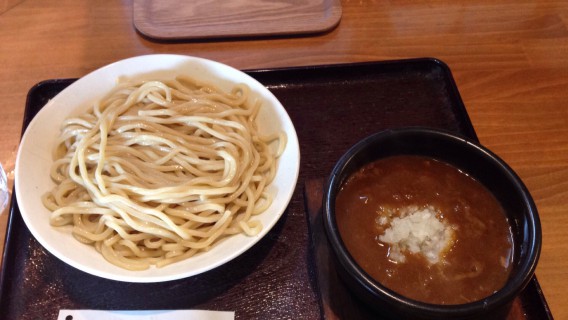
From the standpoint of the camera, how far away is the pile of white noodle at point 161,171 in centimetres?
133

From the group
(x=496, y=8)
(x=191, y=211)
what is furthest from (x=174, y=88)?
(x=496, y=8)

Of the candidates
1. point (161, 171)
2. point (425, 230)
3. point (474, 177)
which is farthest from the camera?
point (161, 171)

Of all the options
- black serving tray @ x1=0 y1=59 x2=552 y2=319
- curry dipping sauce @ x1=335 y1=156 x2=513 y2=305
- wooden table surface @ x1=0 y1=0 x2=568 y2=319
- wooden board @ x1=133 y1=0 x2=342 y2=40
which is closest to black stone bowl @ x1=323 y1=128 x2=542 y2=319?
curry dipping sauce @ x1=335 y1=156 x2=513 y2=305

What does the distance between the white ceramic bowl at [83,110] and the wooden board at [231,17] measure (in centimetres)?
30

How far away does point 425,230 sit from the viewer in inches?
45.9

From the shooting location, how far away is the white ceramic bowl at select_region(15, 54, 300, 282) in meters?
1.22

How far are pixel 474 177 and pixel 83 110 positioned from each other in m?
1.21

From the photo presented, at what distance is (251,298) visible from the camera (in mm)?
1305

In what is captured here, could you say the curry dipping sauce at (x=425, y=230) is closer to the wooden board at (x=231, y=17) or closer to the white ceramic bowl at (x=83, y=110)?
the white ceramic bowl at (x=83, y=110)

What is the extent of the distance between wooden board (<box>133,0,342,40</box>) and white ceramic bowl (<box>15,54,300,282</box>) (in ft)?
0.98

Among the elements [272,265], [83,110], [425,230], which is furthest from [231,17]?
[425,230]

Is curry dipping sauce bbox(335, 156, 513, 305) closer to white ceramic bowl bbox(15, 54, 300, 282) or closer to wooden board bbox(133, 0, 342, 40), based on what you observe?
white ceramic bowl bbox(15, 54, 300, 282)

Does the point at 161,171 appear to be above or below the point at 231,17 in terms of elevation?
below

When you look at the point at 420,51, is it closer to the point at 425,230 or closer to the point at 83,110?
the point at 425,230
